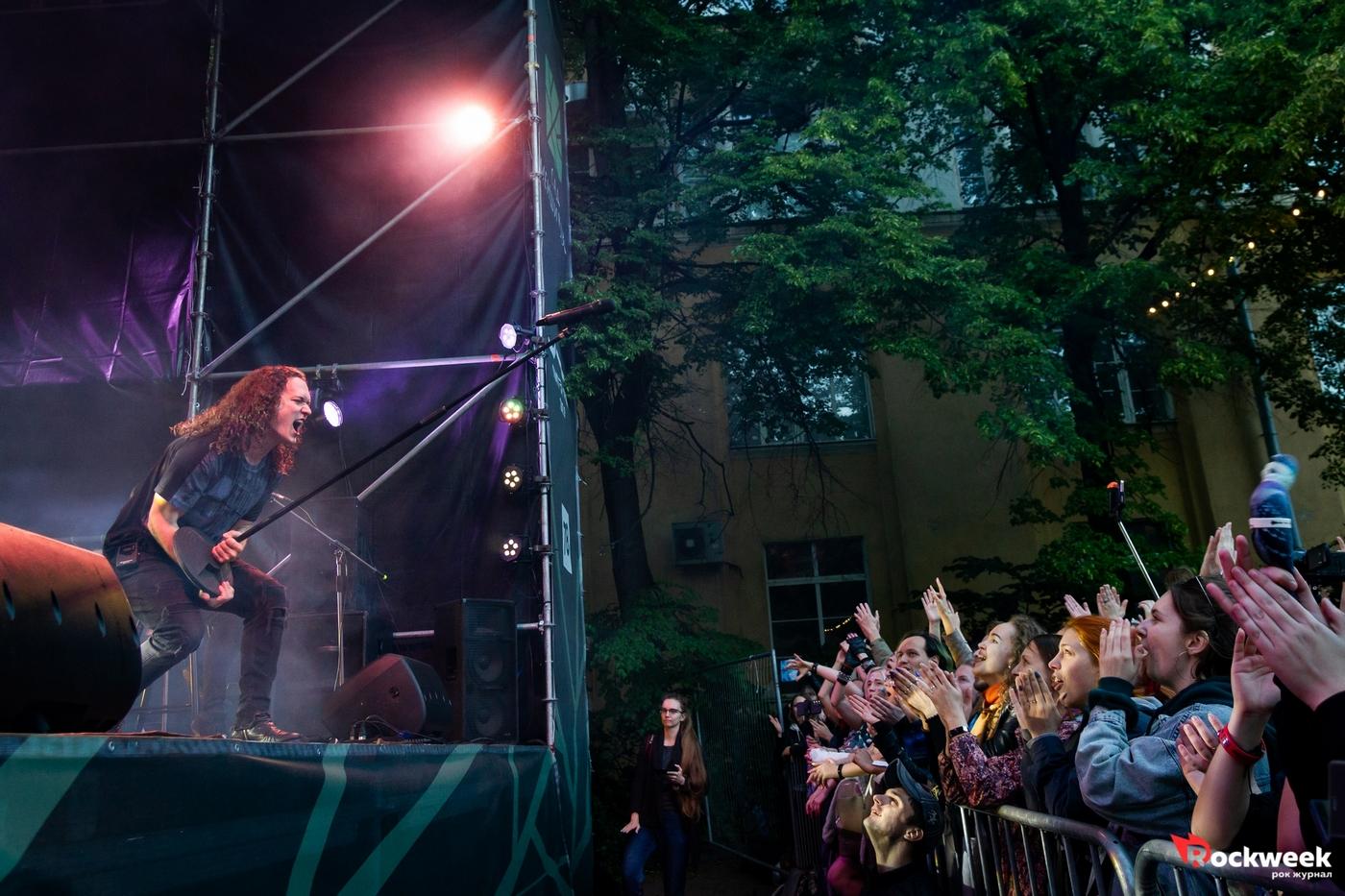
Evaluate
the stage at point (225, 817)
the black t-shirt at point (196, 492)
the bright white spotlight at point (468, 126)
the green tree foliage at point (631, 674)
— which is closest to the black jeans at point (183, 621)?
the black t-shirt at point (196, 492)

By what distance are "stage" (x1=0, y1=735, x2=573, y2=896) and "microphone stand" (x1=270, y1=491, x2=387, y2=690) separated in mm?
2630

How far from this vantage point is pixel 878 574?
17.0 m

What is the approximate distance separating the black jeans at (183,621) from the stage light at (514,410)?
268 centimetres

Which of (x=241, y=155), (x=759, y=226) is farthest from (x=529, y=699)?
(x=759, y=226)

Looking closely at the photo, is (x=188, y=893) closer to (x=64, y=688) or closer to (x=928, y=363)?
(x=64, y=688)

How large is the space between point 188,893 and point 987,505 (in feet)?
52.4

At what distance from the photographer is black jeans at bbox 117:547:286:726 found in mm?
4520

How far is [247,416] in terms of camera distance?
5.14 meters

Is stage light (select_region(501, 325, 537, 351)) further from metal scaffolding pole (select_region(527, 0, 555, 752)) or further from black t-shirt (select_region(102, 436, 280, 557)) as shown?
black t-shirt (select_region(102, 436, 280, 557))

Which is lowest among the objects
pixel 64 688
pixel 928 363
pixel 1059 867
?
pixel 1059 867

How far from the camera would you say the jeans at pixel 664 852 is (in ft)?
25.9

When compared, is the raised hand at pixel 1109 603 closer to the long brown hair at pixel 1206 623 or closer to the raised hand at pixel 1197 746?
the long brown hair at pixel 1206 623

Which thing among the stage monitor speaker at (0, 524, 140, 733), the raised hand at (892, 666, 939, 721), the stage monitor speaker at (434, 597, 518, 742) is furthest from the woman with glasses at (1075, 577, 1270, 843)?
the stage monitor speaker at (434, 597, 518, 742)

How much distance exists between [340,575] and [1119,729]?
4.89 metres
